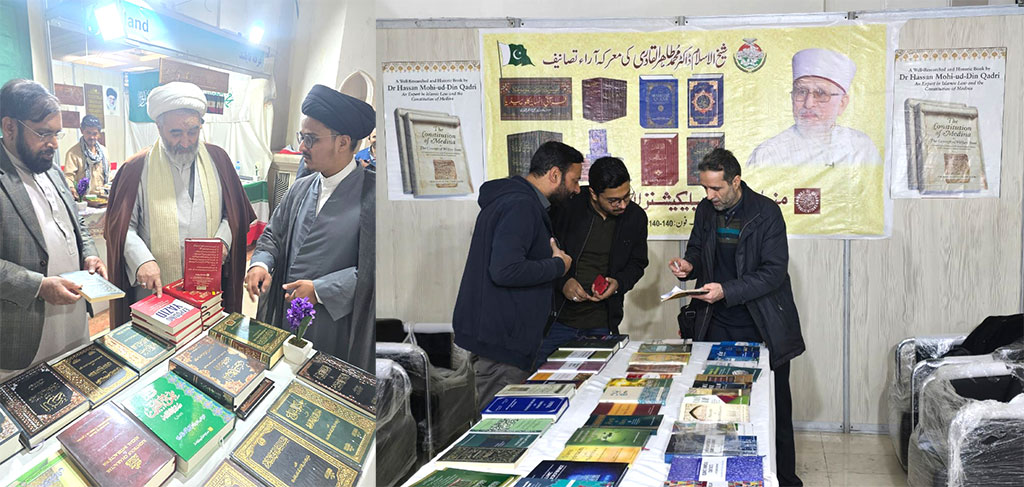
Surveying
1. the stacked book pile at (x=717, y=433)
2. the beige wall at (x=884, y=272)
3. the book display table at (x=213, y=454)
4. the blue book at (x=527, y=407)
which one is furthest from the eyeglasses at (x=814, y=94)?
the book display table at (x=213, y=454)

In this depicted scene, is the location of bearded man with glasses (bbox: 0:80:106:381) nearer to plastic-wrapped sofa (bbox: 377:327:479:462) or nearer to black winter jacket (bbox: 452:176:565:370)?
black winter jacket (bbox: 452:176:565:370)

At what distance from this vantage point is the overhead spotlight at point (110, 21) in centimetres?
88

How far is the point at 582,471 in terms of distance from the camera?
1626mm

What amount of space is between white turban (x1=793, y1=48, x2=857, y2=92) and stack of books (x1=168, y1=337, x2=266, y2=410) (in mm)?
3788

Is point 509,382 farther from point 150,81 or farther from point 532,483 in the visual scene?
point 150,81

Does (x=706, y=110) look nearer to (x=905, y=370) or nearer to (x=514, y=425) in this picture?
(x=905, y=370)

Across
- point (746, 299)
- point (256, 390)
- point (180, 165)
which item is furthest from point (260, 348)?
point (746, 299)

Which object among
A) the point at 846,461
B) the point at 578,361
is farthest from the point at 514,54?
the point at 846,461

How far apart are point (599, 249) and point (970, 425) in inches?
63.4

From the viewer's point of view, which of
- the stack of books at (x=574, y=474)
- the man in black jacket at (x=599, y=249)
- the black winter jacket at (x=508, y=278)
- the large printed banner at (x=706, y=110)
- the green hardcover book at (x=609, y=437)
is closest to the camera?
the stack of books at (x=574, y=474)

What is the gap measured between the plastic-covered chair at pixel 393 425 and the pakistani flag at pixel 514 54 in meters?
1.90

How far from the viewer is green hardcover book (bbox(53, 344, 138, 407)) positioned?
0.88 m

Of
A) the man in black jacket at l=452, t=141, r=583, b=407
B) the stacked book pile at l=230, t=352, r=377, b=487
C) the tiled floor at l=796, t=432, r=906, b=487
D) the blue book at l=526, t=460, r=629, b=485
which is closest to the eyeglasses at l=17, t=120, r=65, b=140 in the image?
the stacked book pile at l=230, t=352, r=377, b=487

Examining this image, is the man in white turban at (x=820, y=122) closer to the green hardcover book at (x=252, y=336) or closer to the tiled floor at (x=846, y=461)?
the tiled floor at (x=846, y=461)
